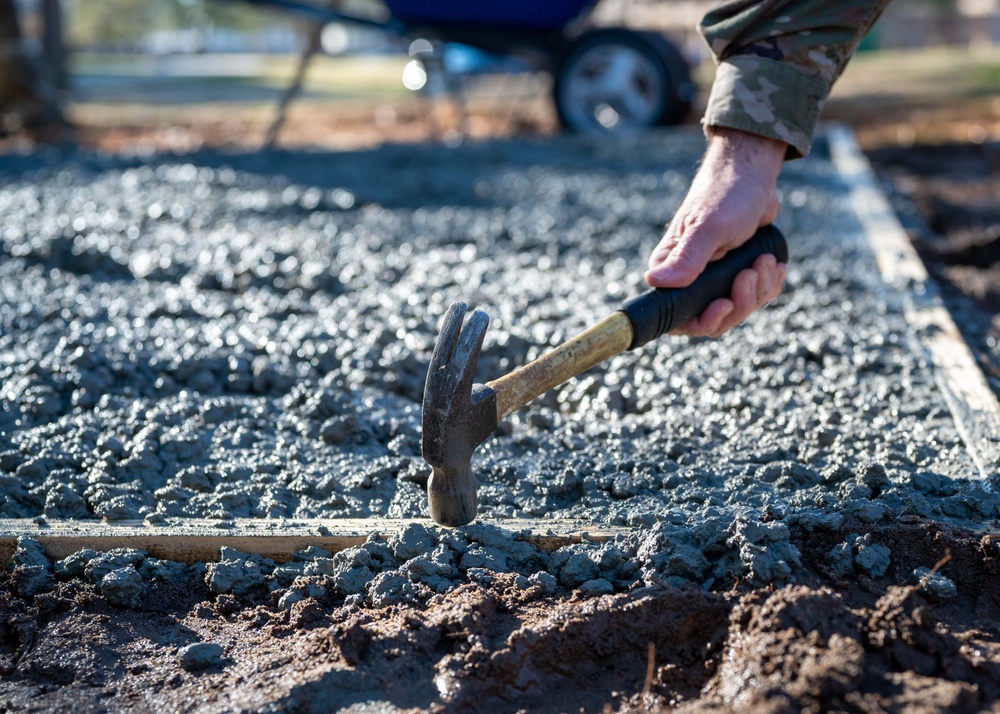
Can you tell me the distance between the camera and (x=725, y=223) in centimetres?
208

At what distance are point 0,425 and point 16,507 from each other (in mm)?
401

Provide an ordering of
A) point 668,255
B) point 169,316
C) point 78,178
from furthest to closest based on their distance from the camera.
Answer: point 78,178 → point 169,316 → point 668,255

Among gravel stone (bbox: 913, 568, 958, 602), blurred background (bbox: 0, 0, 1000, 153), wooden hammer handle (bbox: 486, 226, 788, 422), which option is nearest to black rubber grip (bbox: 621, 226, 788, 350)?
wooden hammer handle (bbox: 486, 226, 788, 422)

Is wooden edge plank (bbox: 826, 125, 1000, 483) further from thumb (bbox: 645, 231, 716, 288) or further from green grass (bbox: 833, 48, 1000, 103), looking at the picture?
green grass (bbox: 833, 48, 1000, 103)

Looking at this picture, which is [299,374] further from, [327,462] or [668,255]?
[668,255]

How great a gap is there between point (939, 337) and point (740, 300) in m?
1.10

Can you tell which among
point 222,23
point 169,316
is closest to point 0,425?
→ point 169,316

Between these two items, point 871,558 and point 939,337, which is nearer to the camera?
point 871,558

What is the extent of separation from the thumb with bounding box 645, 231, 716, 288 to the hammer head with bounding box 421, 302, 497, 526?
441 millimetres

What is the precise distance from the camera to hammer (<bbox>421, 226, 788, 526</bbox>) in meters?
1.80

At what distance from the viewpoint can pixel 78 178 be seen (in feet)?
19.5

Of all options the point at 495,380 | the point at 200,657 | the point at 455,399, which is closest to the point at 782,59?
the point at 495,380

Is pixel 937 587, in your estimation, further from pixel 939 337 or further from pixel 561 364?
pixel 939 337

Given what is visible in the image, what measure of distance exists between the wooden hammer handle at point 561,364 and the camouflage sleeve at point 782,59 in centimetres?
53
